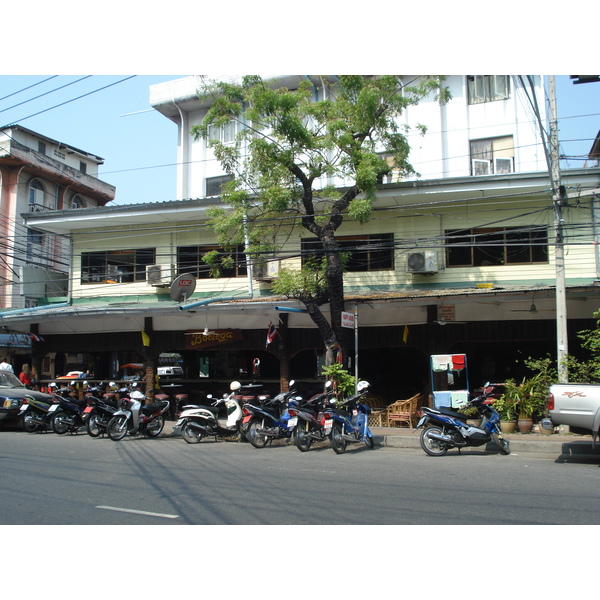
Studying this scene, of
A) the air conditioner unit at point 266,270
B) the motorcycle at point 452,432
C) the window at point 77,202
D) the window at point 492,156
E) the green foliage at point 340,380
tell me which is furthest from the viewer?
the window at point 77,202

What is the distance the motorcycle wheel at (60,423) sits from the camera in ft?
47.9

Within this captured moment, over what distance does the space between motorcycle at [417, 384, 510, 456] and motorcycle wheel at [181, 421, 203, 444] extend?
539 cm

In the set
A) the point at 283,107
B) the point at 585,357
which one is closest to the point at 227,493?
the point at 283,107

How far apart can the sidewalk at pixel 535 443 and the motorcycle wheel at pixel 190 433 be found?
13.8 feet

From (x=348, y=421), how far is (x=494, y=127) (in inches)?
593

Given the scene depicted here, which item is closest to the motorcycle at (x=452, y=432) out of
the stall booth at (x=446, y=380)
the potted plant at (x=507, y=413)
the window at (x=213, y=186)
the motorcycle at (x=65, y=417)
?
the stall booth at (x=446, y=380)

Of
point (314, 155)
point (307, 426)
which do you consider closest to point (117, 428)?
point (307, 426)

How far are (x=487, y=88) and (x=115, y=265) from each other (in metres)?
15.8

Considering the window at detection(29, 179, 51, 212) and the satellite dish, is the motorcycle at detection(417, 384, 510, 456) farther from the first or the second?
the window at detection(29, 179, 51, 212)

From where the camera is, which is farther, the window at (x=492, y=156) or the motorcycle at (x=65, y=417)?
the window at (x=492, y=156)

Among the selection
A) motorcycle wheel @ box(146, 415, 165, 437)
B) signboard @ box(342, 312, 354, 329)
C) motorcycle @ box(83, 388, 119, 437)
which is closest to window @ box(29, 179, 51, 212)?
A: motorcycle @ box(83, 388, 119, 437)

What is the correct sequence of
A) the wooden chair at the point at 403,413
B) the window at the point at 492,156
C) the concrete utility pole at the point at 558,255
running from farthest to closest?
the window at the point at 492,156 < the wooden chair at the point at 403,413 < the concrete utility pole at the point at 558,255

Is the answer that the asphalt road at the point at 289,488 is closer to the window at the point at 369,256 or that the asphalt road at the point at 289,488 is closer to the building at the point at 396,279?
the building at the point at 396,279

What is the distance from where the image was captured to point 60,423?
1467cm
